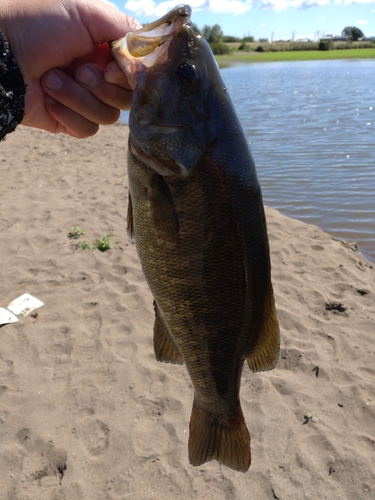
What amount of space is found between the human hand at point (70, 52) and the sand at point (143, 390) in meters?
2.72

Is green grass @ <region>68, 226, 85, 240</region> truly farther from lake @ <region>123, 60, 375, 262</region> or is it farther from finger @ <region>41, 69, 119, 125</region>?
finger @ <region>41, 69, 119, 125</region>

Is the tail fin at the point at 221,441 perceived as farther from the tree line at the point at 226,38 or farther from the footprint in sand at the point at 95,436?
the tree line at the point at 226,38

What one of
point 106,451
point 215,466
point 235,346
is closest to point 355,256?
point 215,466

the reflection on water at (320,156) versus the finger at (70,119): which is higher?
the finger at (70,119)

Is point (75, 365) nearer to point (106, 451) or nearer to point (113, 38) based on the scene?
point (106, 451)

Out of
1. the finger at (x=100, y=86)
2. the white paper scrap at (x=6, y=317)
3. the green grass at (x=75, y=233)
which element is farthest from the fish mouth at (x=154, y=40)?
the green grass at (x=75, y=233)

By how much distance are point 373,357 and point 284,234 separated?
11.6 feet

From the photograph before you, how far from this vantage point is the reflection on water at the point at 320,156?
31.9 ft

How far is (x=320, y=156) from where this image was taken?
14.0 metres

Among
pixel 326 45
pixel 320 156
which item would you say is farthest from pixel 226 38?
pixel 320 156

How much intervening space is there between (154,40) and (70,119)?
39.2 inches

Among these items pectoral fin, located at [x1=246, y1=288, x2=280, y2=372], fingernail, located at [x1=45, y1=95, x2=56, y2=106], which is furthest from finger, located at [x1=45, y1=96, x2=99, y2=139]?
pectoral fin, located at [x1=246, y1=288, x2=280, y2=372]

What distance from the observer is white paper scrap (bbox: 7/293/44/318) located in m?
5.26

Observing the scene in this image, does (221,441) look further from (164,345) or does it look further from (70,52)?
(70,52)
